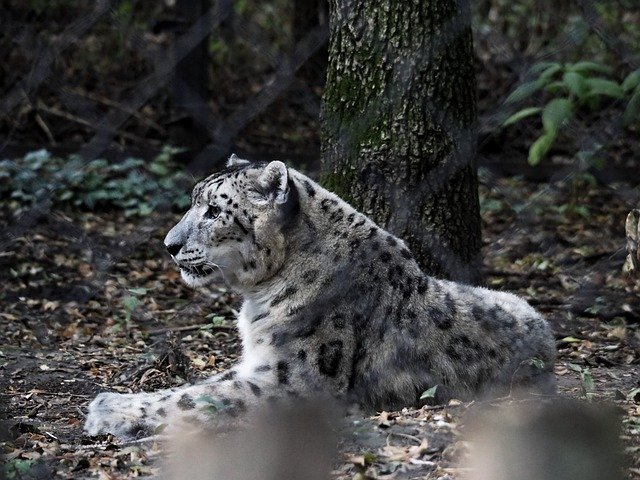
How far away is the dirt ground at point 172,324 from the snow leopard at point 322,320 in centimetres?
18

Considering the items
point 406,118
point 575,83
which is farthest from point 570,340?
point 575,83

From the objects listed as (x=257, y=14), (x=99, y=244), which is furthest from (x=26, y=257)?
(x=257, y=14)

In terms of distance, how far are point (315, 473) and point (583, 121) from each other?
6.35 metres

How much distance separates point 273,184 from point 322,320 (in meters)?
0.51

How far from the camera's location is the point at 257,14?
27.9 feet

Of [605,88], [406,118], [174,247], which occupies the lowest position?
[174,247]

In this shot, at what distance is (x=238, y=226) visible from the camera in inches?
146

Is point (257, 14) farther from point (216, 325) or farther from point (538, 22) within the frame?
point (216, 325)

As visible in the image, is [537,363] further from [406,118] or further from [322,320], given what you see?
[406,118]

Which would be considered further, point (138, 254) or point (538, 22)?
point (538, 22)

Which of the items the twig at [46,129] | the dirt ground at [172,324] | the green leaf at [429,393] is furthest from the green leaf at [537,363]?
the twig at [46,129]

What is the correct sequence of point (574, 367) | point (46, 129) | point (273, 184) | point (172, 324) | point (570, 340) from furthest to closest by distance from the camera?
point (46, 129) < point (172, 324) < point (570, 340) < point (574, 367) < point (273, 184)

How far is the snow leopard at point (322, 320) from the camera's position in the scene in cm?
346

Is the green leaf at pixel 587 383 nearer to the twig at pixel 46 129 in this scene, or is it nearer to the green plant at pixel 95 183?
the green plant at pixel 95 183
